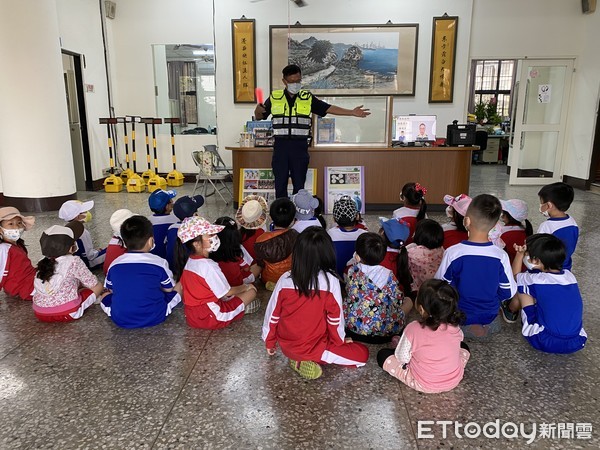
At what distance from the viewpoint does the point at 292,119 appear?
4.89 m

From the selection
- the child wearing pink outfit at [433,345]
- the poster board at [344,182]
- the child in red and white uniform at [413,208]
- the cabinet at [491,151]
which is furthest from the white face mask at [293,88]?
the cabinet at [491,151]

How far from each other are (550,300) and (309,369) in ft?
4.20

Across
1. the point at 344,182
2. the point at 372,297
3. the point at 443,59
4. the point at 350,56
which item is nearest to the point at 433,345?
the point at 372,297

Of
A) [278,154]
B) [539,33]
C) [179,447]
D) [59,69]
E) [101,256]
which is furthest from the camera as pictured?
[539,33]

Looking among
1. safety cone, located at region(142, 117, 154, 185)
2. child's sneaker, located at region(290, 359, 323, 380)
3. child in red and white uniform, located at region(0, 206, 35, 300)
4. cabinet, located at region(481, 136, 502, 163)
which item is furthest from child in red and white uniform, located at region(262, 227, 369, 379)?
cabinet, located at region(481, 136, 502, 163)

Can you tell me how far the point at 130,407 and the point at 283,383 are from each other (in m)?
0.68

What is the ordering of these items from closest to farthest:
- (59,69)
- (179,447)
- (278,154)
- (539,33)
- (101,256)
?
(179,447) < (101,256) < (278,154) < (59,69) < (539,33)

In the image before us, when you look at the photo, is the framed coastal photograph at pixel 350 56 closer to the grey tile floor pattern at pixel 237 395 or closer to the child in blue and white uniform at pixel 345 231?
the child in blue and white uniform at pixel 345 231

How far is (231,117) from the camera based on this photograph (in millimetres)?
8477

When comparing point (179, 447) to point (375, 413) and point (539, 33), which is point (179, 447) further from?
point (539, 33)

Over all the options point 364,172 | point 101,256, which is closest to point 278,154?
point 364,172

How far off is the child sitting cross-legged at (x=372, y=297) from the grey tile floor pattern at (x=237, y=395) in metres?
0.16

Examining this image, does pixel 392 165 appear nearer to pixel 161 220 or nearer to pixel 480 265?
pixel 161 220

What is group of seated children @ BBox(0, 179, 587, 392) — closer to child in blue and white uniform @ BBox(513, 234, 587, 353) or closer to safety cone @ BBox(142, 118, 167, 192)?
child in blue and white uniform @ BBox(513, 234, 587, 353)
